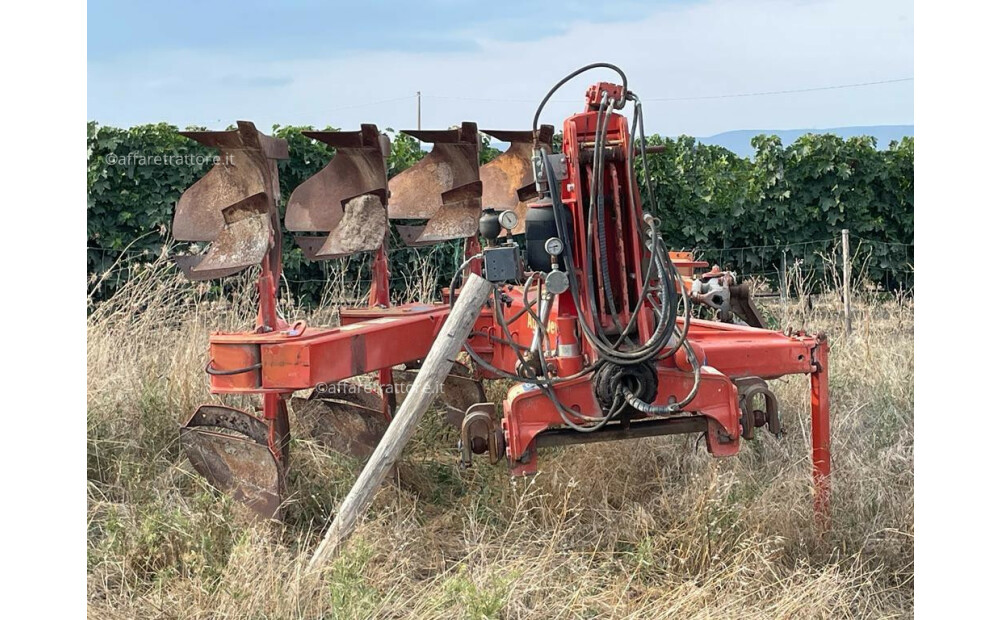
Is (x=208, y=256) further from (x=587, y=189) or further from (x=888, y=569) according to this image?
(x=888, y=569)

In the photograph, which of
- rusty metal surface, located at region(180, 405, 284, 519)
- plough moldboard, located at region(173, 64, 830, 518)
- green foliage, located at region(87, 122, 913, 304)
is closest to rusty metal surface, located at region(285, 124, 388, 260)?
plough moldboard, located at region(173, 64, 830, 518)

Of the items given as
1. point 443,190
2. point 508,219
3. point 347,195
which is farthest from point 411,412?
point 443,190

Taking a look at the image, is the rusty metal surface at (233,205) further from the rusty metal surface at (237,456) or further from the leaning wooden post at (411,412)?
the leaning wooden post at (411,412)

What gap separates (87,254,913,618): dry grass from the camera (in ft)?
10.4

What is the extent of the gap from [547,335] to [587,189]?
0.56 metres

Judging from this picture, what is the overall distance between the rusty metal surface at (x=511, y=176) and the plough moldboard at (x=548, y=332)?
3.03 feet

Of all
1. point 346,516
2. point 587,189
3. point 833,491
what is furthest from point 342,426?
point 833,491

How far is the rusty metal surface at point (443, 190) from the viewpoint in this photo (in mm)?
4824

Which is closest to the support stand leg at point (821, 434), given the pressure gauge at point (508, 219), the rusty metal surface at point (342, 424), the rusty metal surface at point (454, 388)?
the pressure gauge at point (508, 219)

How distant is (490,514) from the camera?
4121 millimetres

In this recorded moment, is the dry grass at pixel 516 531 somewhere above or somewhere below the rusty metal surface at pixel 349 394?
below

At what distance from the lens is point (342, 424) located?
4.88 meters

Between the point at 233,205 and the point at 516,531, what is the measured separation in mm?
1777

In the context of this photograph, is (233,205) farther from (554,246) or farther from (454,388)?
(454,388)
